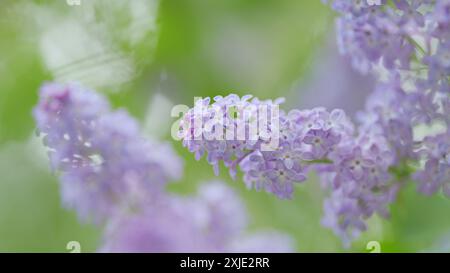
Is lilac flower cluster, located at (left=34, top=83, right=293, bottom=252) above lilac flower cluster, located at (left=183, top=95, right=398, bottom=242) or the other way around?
above

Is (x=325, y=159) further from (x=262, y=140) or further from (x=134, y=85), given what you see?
(x=134, y=85)

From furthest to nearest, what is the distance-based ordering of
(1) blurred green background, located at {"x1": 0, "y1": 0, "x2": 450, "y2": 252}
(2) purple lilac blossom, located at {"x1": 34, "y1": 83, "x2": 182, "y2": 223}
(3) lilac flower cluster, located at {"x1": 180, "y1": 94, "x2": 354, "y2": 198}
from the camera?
1. (1) blurred green background, located at {"x1": 0, "y1": 0, "x2": 450, "y2": 252}
2. (2) purple lilac blossom, located at {"x1": 34, "y1": 83, "x2": 182, "y2": 223}
3. (3) lilac flower cluster, located at {"x1": 180, "y1": 94, "x2": 354, "y2": 198}

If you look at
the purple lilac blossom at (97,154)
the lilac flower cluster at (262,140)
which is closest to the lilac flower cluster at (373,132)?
the lilac flower cluster at (262,140)

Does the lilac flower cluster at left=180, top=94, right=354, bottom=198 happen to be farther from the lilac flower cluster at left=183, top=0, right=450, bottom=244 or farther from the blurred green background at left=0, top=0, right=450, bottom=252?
the blurred green background at left=0, top=0, right=450, bottom=252

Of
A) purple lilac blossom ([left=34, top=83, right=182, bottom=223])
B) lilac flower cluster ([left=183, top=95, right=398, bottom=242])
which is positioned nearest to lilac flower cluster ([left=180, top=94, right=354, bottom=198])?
lilac flower cluster ([left=183, top=95, right=398, bottom=242])

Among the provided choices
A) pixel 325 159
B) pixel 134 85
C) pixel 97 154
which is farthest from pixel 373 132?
pixel 134 85

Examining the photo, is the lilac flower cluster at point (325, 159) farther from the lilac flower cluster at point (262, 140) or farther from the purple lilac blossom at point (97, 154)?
the purple lilac blossom at point (97, 154)

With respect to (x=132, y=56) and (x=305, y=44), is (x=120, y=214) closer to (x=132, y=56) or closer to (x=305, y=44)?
(x=132, y=56)
